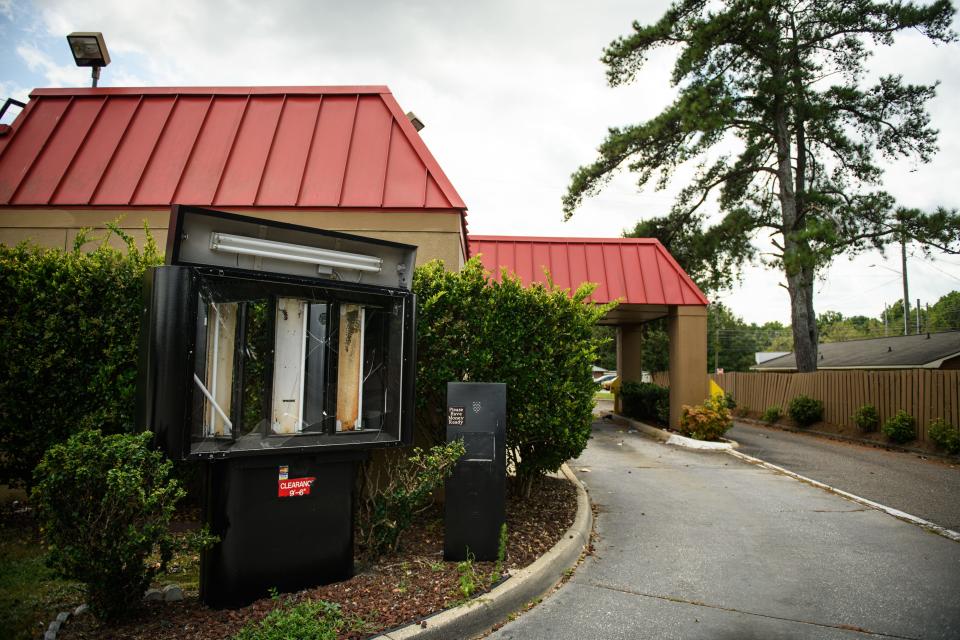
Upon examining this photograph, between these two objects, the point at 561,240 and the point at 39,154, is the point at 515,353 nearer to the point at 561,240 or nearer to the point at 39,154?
the point at 39,154

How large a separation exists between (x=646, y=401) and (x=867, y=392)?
6.46 metres

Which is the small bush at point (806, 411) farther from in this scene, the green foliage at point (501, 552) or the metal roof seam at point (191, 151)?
the metal roof seam at point (191, 151)

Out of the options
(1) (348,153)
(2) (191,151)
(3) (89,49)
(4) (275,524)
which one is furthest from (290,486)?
(3) (89,49)

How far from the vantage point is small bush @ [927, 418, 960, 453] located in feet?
43.4

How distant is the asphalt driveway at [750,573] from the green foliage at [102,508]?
96.7 inches

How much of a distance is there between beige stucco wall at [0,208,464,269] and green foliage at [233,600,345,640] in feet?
15.8

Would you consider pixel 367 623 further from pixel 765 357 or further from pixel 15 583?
pixel 765 357

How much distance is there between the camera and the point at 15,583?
14.4 feet

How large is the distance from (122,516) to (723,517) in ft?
22.0

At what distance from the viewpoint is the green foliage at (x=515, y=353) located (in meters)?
6.06

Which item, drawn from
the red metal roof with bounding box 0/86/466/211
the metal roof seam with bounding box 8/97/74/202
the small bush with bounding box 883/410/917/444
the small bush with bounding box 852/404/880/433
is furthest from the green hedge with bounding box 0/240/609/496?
the small bush with bounding box 852/404/880/433

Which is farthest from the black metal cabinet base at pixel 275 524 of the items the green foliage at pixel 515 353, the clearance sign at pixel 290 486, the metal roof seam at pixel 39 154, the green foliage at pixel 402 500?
the metal roof seam at pixel 39 154

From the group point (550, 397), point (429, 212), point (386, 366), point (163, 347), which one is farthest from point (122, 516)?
point (429, 212)

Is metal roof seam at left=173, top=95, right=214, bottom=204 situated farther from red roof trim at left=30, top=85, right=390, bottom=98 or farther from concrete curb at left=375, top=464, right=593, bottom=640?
concrete curb at left=375, top=464, right=593, bottom=640
